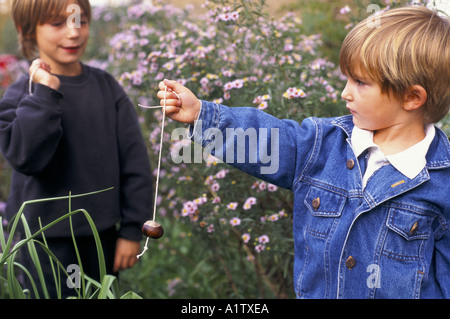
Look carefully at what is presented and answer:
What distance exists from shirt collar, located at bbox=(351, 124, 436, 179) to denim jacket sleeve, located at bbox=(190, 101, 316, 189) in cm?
12

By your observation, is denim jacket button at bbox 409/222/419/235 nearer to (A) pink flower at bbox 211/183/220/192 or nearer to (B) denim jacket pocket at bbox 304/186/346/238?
(B) denim jacket pocket at bbox 304/186/346/238

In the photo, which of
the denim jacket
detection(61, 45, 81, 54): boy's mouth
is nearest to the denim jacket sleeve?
the denim jacket

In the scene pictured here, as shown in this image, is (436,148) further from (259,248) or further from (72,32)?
(72,32)

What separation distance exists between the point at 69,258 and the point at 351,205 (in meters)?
1.07

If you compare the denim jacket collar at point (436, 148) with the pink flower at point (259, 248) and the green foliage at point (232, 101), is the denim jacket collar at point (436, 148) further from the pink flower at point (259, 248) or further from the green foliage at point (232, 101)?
the pink flower at point (259, 248)

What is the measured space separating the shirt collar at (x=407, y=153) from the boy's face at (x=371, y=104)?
35 millimetres

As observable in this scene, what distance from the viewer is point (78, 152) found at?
6.29 ft

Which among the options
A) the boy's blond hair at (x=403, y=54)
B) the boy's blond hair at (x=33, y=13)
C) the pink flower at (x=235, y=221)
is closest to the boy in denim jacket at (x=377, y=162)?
the boy's blond hair at (x=403, y=54)

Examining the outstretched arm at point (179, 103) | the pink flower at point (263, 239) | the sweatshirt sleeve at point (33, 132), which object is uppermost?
→ the outstretched arm at point (179, 103)

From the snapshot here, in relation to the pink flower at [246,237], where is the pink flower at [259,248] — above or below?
below

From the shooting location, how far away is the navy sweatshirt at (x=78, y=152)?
1.77 meters

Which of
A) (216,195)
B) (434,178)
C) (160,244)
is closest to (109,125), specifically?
(216,195)
